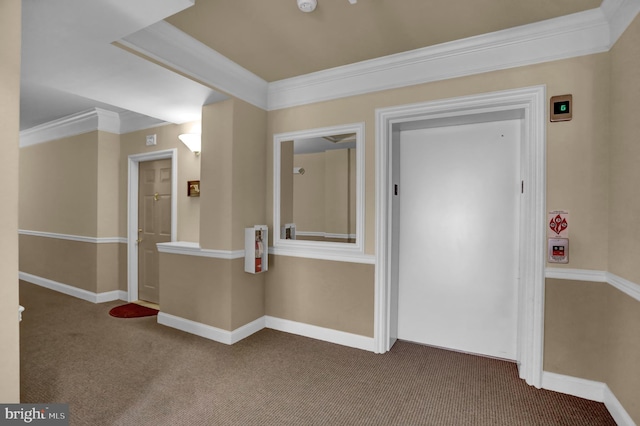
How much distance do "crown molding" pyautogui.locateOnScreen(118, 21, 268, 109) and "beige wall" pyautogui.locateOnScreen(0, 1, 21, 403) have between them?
894mm

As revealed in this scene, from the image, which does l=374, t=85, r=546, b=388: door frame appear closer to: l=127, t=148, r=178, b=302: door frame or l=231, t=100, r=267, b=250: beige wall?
l=231, t=100, r=267, b=250: beige wall

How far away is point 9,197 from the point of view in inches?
56.0

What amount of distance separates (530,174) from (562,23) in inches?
41.2

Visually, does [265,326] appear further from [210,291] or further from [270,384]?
[270,384]

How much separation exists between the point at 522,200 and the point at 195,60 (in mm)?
2912

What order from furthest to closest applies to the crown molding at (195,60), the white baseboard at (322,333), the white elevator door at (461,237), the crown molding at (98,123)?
the crown molding at (98,123)
the white baseboard at (322,333)
the white elevator door at (461,237)
the crown molding at (195,60)

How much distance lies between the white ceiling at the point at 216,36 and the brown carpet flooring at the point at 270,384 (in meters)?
2.34

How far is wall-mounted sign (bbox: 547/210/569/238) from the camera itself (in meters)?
2.29

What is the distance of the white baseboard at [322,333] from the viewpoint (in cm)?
299

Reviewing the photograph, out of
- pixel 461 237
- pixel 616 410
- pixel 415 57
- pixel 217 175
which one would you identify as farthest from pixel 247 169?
pixel 616 410

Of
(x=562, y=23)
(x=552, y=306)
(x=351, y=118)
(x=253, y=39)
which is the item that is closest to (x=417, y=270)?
(x=552, y=306)

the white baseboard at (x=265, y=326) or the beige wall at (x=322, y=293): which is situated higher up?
the beige wall at (x=322, y=293)

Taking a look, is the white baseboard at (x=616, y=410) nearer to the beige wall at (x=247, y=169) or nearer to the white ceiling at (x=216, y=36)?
the white ceiling at (x=216, y=36)
